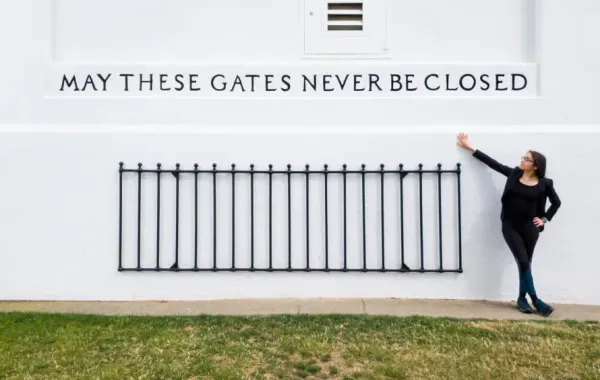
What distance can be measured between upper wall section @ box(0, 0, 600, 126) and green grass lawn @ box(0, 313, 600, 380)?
228 cm

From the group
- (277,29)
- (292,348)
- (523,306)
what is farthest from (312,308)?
(277,29)

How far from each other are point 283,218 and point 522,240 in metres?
2.59

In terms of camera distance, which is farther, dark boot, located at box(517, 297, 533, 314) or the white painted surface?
the white painted surface

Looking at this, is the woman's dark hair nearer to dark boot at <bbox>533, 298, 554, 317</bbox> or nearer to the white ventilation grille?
dark boot at <bbox>533, 298, 554, 317</bbox>

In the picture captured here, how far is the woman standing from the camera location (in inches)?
214

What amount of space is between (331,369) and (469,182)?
2.94 meters

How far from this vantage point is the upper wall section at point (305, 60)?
19.6 ft

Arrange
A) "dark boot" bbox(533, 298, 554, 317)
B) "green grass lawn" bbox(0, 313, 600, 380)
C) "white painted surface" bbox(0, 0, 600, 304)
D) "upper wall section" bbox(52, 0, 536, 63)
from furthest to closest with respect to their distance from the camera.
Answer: "upper wall section" bbox(52, 0, 536, 63) → "white painted surface" bbox(0, 0, 600, 304) → "dark boot" bbox(533, 298, 554, 317) → "green grass lawn" bbox(0, 313, 600, 380)

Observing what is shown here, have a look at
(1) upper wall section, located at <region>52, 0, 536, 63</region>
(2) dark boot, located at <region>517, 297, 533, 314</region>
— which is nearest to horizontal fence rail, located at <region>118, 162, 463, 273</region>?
(2) dark boot, located at <region>517, 297, 533, 314</region>

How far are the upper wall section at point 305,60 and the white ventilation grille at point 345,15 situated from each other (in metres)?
0.01

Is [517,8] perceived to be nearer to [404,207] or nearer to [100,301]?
[404,207]

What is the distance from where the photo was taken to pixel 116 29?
20.5 ft

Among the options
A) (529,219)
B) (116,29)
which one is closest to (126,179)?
(116,29)

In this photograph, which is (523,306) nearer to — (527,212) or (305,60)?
(527,212)
